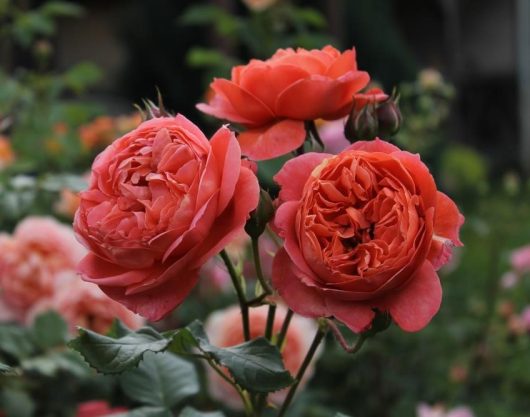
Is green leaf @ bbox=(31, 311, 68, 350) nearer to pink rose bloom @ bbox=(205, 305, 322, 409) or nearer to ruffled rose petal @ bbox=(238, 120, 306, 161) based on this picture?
pink rose bloom @ bbox=(205, 305, 322, 409)

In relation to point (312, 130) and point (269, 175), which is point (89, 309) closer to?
point (269, 175)

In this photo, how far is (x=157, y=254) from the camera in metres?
0.59

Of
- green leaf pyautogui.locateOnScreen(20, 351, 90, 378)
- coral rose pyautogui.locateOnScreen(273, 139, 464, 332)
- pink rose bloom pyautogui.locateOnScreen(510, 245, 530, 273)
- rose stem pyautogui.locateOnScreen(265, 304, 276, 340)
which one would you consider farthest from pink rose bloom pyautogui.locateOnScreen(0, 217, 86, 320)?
pink rose bloom pyautogui.locateOnScreen(510, 245, 530, 273)

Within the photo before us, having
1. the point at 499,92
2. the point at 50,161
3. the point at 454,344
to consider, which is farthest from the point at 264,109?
Result: the point at 499,92

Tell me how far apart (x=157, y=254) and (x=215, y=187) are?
2.1 inches

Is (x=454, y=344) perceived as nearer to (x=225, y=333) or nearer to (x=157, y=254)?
(x=225, y=333)

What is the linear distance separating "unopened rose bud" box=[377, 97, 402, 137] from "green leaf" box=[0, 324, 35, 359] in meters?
0.50

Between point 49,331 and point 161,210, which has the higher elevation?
point 161,210

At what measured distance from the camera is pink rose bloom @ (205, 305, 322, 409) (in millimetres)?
1043

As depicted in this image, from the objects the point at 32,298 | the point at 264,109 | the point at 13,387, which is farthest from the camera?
the point at 32,298

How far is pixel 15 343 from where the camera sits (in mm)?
1047

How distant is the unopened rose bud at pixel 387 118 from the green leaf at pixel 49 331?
0.50m

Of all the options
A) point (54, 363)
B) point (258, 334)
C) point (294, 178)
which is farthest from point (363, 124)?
point (54, 363)

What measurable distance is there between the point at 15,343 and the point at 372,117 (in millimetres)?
529
